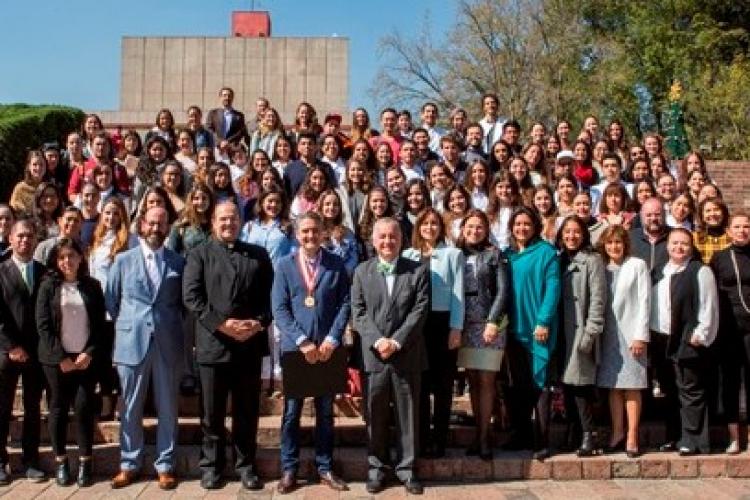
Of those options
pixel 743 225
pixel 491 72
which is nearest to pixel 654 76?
pixel 491 72

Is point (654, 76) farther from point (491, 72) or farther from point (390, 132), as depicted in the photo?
point (390, 132)

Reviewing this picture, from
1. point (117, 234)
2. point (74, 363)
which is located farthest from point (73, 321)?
point (117, 234)

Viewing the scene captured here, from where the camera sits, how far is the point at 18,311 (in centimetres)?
579

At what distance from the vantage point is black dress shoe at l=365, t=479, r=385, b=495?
217 inches

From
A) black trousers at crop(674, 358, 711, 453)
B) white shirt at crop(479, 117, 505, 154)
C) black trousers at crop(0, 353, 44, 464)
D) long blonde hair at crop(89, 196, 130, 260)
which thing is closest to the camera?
black trousers at crop(0, 353, 44, 464)

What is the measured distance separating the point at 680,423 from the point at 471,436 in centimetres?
156

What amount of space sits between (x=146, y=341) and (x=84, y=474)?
100 cm

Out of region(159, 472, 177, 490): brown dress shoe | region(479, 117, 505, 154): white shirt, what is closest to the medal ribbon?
region(159, 472, 177, 490): brown dress shoe

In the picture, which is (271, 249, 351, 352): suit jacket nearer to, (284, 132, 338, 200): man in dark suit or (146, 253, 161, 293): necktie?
(146, 253, 161, 293): necktie

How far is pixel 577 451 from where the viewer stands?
6113 mm

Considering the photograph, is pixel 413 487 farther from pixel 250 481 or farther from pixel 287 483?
pixel 250 481

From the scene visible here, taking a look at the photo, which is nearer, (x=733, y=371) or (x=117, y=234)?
(x=733, y=371)

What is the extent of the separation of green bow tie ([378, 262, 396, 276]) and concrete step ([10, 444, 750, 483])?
4.45ft

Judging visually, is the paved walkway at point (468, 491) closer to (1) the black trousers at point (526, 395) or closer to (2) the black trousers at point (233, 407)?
(2) the black trousers at point (233, 407)
